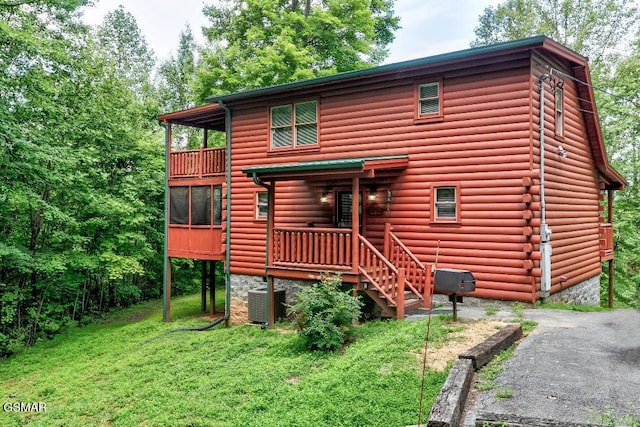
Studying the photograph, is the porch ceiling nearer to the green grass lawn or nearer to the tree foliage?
the green grass lawn

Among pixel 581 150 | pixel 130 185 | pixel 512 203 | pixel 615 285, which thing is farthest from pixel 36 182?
pixel 615 285

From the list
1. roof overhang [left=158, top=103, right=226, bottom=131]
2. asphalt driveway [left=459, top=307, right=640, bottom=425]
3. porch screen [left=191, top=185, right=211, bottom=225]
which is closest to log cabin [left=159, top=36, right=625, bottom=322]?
porch screen [left=191, top=185, right=211, bottom=225]

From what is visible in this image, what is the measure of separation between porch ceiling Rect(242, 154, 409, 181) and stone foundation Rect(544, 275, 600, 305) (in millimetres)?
4755

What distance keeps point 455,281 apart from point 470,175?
137 inches

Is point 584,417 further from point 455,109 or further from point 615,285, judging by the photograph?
point 615,285

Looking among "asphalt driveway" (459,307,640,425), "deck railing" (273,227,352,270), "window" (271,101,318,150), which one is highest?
"window" (271,101,318,150)

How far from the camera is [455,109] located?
34.3 feet

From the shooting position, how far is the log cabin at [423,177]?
962 centimetres

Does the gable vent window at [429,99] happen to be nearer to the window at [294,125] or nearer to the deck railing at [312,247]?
the window at [294,125]

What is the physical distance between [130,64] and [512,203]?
27325mm

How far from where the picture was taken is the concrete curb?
4.23m

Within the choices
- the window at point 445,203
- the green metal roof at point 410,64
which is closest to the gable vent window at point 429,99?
the green metal roof at point 410,64

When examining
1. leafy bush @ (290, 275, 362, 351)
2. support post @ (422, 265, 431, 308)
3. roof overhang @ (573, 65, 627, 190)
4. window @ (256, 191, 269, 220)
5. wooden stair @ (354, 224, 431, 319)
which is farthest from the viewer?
window @ (256, 191, 269, 220)

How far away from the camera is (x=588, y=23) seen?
21.6 m
